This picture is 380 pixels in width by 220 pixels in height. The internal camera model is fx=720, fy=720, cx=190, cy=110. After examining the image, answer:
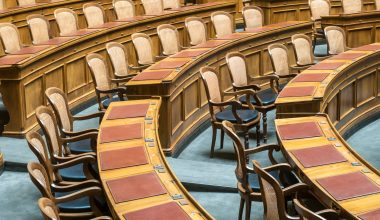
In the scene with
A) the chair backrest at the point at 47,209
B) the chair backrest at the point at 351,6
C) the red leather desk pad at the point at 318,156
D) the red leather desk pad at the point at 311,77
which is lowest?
the red leather desk pad at the point at 318,156

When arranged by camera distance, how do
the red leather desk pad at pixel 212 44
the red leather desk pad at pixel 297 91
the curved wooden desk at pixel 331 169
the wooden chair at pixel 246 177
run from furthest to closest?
the red leather desk pad at pixel 212 44 → the red leather desk pad at pixel 297 91 → the wooden chair at pixel 246 177 → the curved wooden desk at pixel 331 169

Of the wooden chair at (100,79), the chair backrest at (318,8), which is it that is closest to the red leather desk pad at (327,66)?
the wooden chair at (100,79)

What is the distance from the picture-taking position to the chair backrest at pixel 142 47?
27.3 ft

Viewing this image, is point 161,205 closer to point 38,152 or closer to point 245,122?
point 38,152

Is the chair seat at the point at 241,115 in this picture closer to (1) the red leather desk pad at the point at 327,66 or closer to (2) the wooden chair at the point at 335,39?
(1) the red leather desk pad at the point at 327,66

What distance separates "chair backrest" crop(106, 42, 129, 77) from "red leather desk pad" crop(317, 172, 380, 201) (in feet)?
12.4

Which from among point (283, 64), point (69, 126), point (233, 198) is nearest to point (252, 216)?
point (233, 198)

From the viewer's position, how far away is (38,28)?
8.89 m

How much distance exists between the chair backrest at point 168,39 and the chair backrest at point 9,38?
5.60 feet

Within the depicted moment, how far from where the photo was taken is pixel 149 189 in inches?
164

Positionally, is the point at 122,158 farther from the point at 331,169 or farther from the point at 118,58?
the point at 118,58

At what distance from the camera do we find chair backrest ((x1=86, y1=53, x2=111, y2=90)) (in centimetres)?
724

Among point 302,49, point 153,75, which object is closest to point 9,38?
point 153,75

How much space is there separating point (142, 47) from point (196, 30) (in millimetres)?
1246
